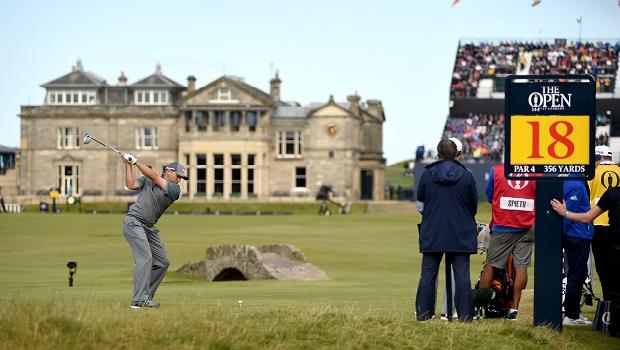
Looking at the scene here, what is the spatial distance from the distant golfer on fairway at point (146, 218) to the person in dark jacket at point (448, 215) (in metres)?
2.96

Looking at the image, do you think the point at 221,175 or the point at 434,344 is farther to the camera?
the point at 221,175

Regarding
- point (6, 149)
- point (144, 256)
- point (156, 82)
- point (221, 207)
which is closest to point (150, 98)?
point (156, 82)

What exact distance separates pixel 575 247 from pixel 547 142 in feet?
6.72

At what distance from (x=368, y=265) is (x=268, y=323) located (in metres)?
24.6

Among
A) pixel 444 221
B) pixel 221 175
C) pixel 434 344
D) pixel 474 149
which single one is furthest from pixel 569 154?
pixel 221 175

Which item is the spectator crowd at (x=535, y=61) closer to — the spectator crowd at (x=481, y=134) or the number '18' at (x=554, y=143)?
the spectator crowd at (x=481, y=134)

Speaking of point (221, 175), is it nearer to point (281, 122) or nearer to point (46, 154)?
point (281, 122)

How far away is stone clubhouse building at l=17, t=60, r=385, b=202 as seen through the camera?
11819 centimetres

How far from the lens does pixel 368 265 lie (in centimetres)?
3869

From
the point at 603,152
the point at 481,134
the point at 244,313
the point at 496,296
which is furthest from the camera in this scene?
the point at 481,134

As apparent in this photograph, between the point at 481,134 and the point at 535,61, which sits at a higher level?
the point at 535,61

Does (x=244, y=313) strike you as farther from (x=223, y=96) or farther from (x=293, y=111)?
(x=293, y=111)

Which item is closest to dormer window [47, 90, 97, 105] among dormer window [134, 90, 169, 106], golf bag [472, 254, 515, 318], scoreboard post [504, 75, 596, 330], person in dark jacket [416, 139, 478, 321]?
dormer window [134, 90, 169, 106]

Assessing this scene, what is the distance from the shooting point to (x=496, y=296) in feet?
57.1
